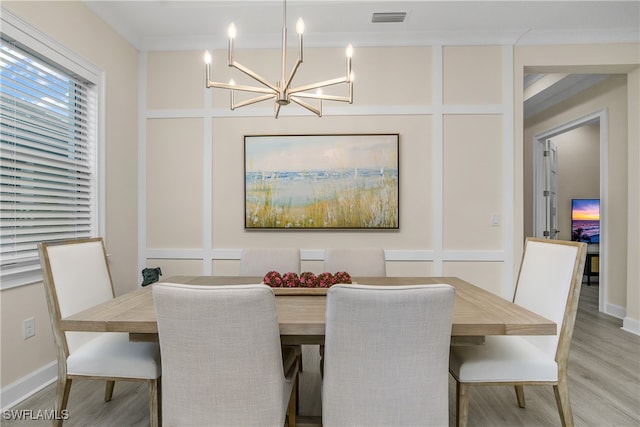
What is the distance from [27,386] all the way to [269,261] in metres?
1.63

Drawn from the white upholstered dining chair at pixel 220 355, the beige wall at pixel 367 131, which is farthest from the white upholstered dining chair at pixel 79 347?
the beige wall at pixel 367 131

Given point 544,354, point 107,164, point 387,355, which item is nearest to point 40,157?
point 107,164

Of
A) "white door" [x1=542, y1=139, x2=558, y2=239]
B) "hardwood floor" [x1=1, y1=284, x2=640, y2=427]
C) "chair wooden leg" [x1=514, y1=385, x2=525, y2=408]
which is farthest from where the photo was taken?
"white door" [x1=542, y1=139, x2=558, y2=239]

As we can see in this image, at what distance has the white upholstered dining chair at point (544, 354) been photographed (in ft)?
4.90

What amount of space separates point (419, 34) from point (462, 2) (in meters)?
0.46

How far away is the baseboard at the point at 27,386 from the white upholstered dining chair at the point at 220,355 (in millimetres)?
1469

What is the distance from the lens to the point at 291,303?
1.56 metres

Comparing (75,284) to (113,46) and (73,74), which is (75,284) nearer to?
(73,74)

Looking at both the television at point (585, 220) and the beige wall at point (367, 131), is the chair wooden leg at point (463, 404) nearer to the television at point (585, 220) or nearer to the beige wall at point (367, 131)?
the beige wall at point (367, 131)

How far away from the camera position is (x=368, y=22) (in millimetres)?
→ 2957

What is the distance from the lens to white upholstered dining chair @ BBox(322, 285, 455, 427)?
1066 mm

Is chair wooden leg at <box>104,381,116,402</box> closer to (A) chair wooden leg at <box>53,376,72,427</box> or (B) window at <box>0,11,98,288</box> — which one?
(A) chair wooden leg at <box>53,376,72,427</box>

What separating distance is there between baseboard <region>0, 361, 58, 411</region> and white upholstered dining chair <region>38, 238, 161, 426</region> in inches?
29.3

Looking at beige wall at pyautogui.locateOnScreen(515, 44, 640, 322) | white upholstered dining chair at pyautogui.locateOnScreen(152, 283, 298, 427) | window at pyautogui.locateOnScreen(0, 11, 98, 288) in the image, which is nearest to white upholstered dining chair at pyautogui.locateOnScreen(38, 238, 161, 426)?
white upholstered dining chair at pyautogui.locateOnScreen(152, 283, 298, 427)
